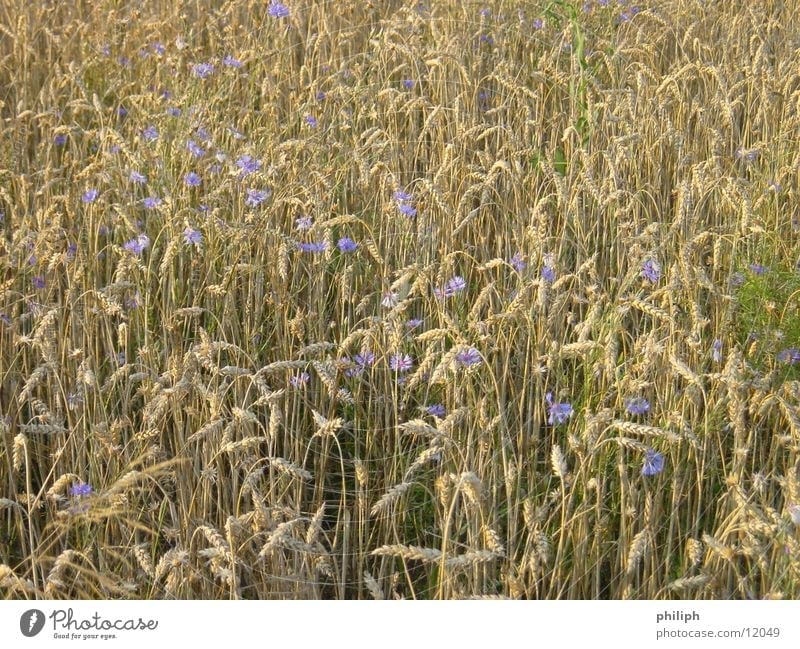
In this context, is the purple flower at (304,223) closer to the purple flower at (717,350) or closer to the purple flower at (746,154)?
the purple flower at (717,350)

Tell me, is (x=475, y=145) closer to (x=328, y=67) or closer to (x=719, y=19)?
(x=328, y=67)

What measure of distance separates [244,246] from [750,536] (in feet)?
4.54

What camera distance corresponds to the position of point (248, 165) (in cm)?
285

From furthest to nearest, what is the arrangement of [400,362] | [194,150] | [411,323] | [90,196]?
[194,150]
[90,196]
[411,323]
[400,362]

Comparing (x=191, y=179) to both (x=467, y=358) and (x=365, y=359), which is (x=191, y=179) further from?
(x=467, y=358)

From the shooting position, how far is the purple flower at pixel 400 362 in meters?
2.34

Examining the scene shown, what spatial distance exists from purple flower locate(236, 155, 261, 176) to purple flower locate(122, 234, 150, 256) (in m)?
0.32

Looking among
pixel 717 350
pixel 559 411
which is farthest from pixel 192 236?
pixel 717 350

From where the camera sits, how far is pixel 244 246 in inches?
105

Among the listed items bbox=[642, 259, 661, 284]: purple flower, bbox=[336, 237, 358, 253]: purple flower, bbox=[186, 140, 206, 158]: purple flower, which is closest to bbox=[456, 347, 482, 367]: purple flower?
bbox=[642, 259, 661, 284]: purple flower

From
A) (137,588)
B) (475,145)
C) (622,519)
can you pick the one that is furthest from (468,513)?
(475,145)
